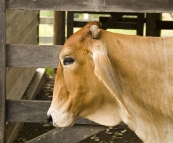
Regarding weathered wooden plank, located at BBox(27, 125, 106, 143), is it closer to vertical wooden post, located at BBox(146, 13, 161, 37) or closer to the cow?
the cow

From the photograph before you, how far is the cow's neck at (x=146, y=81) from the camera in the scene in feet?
11.1

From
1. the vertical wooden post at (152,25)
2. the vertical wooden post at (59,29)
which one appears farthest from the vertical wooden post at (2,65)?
the vertical wooden post at (152,25)

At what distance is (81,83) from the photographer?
11.4ft

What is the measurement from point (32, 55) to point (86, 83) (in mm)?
1409

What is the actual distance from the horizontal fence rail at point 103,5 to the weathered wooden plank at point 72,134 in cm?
117

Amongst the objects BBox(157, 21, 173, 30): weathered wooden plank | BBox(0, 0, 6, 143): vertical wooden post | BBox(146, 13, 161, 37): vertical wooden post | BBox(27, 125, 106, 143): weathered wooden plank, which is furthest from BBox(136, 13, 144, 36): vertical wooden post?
BBox(0, 0, 6, 143): vertical wooden post

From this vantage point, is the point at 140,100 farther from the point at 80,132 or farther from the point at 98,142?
the point at 98,142

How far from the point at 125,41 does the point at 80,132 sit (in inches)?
67.2

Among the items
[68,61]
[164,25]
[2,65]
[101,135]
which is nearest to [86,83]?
[68,61]

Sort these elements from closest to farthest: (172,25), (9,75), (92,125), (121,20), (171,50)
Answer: (171,50) < (92,125) < (9,75) < (172,25) < (121,20)

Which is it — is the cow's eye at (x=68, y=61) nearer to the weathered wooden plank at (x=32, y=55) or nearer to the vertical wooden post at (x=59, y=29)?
the weathered wooden plank at (x=32, y=55)

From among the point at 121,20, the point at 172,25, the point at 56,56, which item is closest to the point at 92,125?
the point at 56,56

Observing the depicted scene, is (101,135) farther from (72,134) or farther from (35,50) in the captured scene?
(35,50)

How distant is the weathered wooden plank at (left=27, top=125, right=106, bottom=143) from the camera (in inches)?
193
